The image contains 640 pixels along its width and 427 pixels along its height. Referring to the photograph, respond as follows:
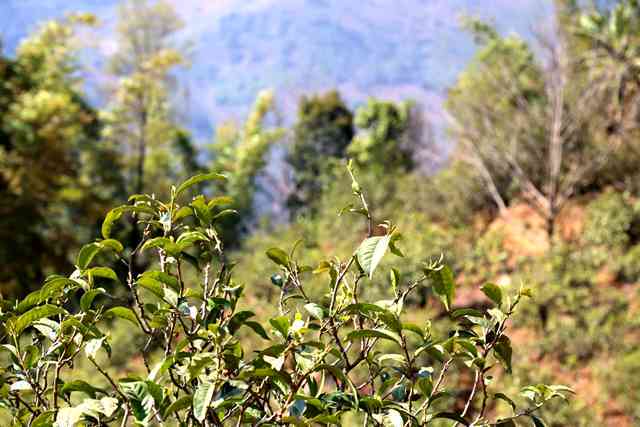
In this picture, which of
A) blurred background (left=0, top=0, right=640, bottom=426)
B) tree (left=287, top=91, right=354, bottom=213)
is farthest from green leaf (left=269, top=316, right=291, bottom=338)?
tree (left=287, top=91, right=354, bottom=213)

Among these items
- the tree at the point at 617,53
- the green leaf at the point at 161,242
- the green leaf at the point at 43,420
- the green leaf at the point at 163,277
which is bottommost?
the tree at the point at 617,53

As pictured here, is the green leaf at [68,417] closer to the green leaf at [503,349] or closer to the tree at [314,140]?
the green leaf at [503,349]

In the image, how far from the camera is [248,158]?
1573cm

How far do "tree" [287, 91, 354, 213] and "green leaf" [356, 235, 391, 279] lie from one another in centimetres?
1380

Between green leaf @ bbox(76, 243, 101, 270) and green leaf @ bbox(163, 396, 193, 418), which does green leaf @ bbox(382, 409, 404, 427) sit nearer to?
green leaf @ bbox(163, 396, 193, 418)

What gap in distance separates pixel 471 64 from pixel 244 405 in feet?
36.4

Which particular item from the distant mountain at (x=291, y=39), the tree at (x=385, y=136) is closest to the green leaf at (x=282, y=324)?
the tree at (x=385, y=136)

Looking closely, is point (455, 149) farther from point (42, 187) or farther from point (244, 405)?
point (244, 405)

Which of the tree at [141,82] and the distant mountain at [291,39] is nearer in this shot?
the tree at [141,82]

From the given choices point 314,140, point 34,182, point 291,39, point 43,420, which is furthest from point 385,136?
point 291,39

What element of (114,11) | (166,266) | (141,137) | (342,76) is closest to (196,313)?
(166,266)

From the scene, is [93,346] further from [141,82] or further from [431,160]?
[141,82]

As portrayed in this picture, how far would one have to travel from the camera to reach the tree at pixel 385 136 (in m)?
13.1

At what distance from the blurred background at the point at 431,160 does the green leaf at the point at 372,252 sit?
Result: 12.8ft
